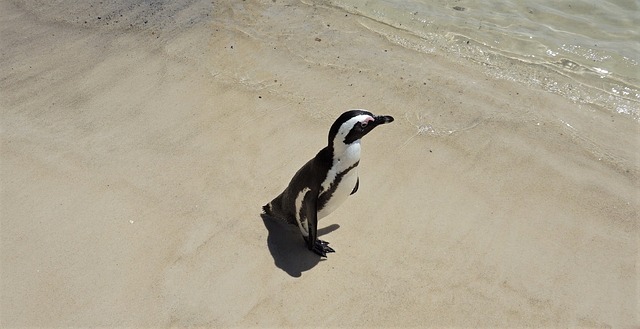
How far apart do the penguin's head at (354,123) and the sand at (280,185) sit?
98 centimetres

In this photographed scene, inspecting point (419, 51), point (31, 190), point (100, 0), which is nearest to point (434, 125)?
point (419, 51)

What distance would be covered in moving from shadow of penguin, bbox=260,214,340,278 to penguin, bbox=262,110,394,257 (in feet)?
0.26

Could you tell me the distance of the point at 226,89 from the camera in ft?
16.7

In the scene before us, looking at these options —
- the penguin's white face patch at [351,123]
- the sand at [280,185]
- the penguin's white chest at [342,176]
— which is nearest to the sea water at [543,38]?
the sand at [280,185]

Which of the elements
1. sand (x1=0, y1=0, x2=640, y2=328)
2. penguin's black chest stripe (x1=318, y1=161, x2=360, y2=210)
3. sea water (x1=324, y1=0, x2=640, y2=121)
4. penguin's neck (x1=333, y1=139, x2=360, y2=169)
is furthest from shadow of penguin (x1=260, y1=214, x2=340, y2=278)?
sea water (x1=324, y1=0, x2=640, y2=121)

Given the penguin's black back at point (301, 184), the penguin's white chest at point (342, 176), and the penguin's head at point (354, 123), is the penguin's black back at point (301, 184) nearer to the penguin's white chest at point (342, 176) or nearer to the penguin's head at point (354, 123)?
the penguin's white chest at point (342, 176)

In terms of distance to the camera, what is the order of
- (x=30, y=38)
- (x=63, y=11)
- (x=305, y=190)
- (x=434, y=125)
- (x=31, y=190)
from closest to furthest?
(x=305, y=190) → (x=31, y=190) → (x=434, y=125) → (x=30, y=38) → (x=63, y=11)

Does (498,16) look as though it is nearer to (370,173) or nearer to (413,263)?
(370,173)

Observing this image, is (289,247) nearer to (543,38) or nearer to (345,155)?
(345,155)

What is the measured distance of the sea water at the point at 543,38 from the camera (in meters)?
5.40

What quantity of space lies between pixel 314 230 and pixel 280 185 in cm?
80

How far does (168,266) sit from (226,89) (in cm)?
195

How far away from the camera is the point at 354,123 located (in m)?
3.14

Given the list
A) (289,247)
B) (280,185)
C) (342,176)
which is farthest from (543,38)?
(289,247)
